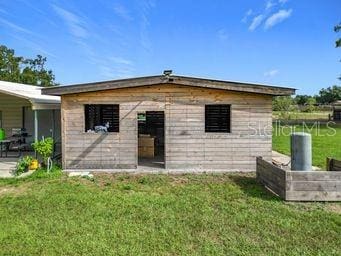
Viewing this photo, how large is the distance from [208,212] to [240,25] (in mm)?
19989

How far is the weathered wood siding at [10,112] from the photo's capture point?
15633 millimetres

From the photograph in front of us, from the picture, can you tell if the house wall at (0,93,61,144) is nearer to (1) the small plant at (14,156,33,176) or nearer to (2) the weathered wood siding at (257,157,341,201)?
(1) the small plant at (14,156,33,176)

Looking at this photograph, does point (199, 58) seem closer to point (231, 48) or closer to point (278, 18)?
point (231, 48)

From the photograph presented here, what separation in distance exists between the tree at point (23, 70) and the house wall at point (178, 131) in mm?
34051

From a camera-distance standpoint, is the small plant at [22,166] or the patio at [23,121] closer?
the small plant at [22,166]

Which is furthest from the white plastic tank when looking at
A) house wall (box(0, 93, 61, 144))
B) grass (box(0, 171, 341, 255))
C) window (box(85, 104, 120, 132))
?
house wall (box(0, 93, 61, 144))

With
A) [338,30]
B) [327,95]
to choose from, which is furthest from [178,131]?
[327,95]

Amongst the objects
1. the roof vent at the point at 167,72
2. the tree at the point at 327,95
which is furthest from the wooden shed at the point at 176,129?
the tree at the point at 327,95

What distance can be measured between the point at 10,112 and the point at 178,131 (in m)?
9.32

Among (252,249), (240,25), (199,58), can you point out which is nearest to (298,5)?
(240,25)

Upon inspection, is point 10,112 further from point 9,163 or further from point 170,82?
point 170,82

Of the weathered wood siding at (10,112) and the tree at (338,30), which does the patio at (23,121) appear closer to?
the weathered wood siding at (10,112)

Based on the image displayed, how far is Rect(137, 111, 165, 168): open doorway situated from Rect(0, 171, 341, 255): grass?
365 cm

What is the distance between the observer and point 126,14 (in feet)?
69.1
